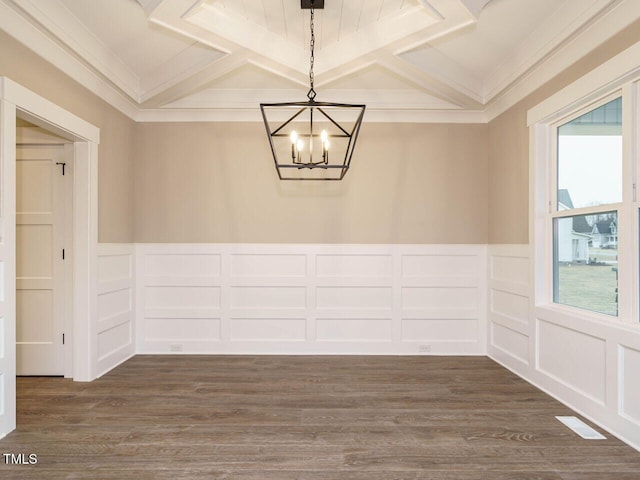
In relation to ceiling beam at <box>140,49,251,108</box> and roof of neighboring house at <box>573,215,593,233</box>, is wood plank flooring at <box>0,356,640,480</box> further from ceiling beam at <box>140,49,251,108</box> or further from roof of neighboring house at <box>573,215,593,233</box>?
ceiling beam at <box>140,49,251,108</box>

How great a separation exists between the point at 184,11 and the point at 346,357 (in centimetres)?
337

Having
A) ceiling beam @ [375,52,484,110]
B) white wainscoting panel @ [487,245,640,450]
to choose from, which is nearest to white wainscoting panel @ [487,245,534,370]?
white wainscoting panel @ [487,245,640,450]

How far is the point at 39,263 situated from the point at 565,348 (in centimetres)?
440

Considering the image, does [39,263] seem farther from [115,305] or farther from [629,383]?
[629,383]

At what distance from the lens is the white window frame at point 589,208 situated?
8.07ft

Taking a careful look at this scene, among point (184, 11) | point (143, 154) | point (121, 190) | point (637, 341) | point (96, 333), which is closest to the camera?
point (637, 341)

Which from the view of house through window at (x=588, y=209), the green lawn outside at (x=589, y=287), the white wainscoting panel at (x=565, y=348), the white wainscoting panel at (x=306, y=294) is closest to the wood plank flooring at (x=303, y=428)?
the white wainscoting panel at (x=565, y=348)

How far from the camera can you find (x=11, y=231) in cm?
257

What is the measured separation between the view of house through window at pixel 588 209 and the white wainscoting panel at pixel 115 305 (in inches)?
155

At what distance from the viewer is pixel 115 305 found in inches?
157

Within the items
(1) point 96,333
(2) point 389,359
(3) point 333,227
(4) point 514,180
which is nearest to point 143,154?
(1) point 96,333

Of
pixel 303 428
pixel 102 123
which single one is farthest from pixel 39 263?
pixel 303 428

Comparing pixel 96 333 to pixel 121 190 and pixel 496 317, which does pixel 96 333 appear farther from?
pixel 496 317

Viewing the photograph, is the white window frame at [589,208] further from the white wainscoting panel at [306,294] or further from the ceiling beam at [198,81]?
the ceiling beam at [198,81]
